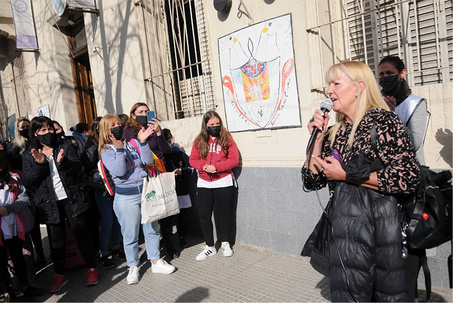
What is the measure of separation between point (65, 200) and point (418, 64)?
3942 millimetres

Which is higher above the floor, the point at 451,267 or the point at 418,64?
the point at 418,64

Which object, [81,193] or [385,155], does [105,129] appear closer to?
[81,193]

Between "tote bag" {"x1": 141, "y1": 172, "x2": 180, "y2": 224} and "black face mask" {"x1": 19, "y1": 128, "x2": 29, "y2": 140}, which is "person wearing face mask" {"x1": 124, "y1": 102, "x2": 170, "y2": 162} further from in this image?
"black face mask" {"x1": 19, "y1": 128, "x2": 29, "y2": 140}

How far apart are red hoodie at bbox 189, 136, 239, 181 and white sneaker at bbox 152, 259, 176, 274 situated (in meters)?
1.13

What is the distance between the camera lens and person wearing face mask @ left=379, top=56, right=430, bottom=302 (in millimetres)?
2486

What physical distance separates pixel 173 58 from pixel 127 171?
2.95 m

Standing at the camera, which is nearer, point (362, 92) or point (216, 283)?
point (362, 92)

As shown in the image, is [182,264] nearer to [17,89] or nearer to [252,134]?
[252,134]

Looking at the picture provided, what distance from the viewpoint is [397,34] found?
12.1ft

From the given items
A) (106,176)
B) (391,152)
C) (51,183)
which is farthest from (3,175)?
(391,152)

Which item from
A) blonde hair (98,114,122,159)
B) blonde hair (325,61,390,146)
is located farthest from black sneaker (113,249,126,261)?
blonde hair (325,61,390,146)

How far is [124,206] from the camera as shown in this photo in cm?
422

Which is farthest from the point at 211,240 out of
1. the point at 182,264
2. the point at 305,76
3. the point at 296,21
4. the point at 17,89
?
the point at 17,89

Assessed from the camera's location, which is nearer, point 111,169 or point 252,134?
point 111,169
